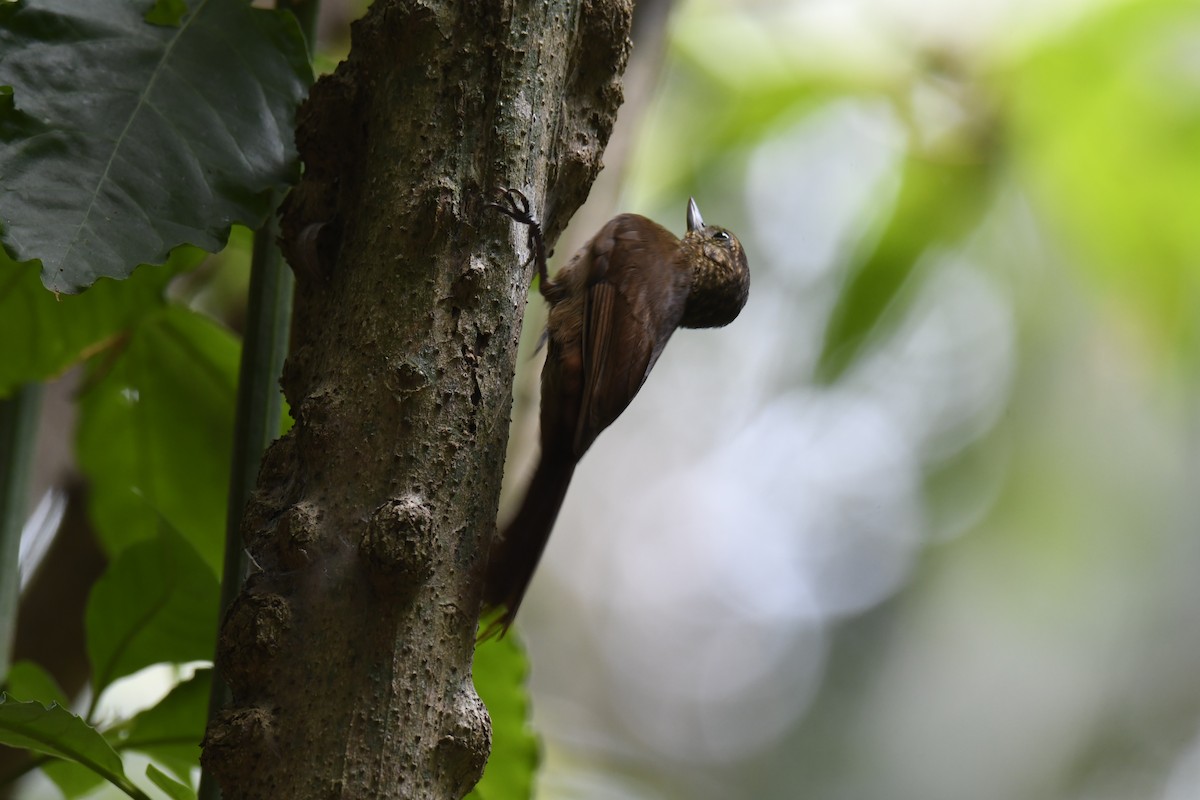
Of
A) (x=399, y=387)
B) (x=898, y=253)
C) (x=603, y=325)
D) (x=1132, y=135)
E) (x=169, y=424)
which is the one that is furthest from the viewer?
(x=898, y=253)

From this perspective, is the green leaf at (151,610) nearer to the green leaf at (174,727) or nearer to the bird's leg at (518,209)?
the green leaf at (174,727)

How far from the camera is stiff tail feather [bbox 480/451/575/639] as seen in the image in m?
1.36

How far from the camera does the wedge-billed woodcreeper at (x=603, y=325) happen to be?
58.1 inches

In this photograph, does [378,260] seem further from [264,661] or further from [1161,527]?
[1161,527]

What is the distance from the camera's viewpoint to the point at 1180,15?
117 inches

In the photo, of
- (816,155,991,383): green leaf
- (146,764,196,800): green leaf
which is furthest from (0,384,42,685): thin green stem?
(816,155,991,383): green leaf

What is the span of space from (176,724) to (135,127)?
0.67m

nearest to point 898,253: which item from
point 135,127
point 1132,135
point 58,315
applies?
point 1132,135

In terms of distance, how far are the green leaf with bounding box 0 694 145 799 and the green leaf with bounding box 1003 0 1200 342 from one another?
279cm

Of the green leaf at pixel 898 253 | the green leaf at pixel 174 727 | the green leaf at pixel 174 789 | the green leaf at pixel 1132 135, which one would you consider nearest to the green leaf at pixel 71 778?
the green leaf at pixel 174 727

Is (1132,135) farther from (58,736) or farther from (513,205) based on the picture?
(58,736)

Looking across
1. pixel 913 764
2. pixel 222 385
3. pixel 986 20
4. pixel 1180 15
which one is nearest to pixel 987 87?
pixel 986 20

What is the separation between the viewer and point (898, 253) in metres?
3.17

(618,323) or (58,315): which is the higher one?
(618,323)
